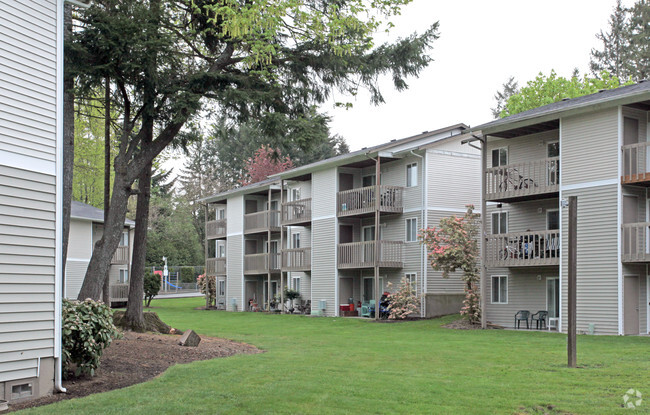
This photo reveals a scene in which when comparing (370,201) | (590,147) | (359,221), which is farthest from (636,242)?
(359,221)

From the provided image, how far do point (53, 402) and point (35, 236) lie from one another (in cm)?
249

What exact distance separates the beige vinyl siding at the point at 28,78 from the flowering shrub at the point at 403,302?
71.8 ft

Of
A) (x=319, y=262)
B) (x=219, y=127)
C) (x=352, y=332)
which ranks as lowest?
(x=352, y=332)

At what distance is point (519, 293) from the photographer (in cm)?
2725

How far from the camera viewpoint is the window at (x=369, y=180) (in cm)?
3606

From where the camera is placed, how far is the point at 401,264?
108 ft

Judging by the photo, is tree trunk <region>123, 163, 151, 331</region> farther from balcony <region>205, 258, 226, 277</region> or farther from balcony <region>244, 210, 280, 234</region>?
balcony <region>205, 258, 226, 277</region>

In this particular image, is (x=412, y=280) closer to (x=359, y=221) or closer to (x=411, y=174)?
(x=411, y=174)

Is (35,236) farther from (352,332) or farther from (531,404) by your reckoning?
(352,332)

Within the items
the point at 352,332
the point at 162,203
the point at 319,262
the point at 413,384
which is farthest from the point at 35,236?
the point at 162,203

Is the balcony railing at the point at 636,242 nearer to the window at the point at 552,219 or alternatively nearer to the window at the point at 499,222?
the window at the point at 552,219

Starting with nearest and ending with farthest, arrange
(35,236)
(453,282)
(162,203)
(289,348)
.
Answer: (35,236) → (289,348) → (453,282) → (162,203)

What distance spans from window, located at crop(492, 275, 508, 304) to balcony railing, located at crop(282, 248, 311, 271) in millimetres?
12481

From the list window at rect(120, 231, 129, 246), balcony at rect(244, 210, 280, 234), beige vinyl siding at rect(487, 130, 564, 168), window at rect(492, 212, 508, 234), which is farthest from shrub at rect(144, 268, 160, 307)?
beige vinyl siding at rect(487, 130, 564, 168)
